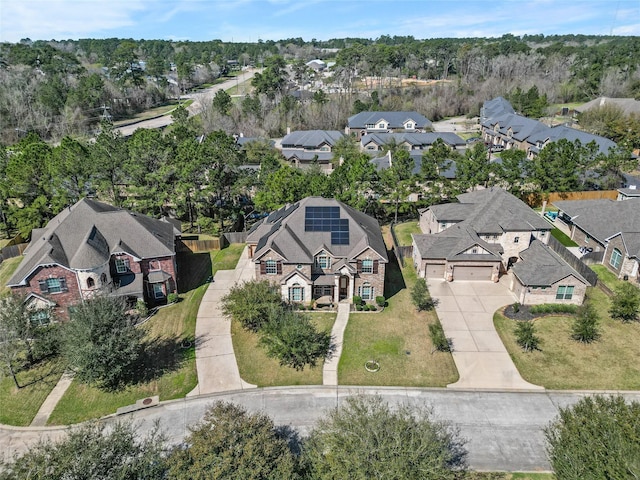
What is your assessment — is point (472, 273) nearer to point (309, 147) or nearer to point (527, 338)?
point (527, 338)

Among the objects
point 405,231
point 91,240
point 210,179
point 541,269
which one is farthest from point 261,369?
point 405,231

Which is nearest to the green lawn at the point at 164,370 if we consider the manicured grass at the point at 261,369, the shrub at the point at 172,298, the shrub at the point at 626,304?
the shrub at the point at 172,298

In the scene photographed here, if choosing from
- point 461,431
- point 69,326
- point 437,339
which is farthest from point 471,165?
point 69,326

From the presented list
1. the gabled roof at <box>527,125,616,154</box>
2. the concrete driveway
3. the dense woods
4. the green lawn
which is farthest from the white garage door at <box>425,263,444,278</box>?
the dense woods

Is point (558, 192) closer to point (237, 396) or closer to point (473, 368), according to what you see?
point (473, 368)

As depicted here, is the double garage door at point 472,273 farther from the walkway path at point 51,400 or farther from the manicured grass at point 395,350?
the walkway path at point 51,400
